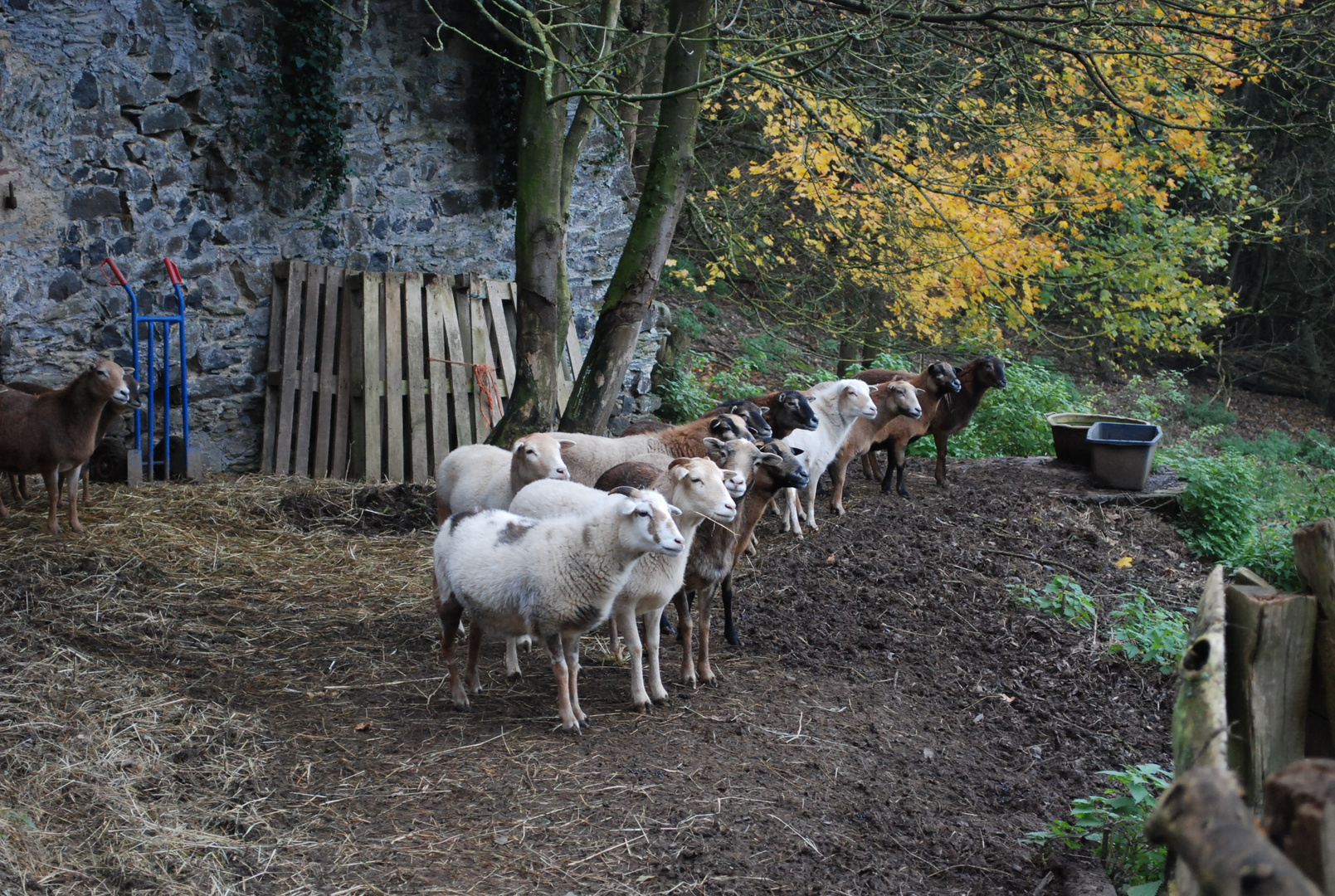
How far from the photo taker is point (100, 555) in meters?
7.14

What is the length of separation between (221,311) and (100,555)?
3.49 metres

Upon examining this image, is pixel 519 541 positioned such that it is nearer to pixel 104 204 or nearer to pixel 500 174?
pixel 104 204

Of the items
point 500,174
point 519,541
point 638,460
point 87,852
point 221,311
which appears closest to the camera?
point 87,852

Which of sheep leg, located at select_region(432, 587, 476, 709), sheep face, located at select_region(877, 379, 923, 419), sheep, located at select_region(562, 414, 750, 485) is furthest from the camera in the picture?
sheep face, located at select_region(877, 379, 923, 419)

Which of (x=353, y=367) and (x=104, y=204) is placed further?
(x=353, y=367)

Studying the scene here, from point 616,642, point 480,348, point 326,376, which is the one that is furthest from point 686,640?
point 326,376

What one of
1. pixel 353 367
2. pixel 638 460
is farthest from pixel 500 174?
pixel 638 460

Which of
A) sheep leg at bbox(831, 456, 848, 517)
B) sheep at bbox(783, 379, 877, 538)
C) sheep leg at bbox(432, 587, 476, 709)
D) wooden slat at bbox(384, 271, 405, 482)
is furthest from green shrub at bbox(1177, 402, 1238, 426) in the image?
sheep leg at bbox(432, 587, 476, 709)

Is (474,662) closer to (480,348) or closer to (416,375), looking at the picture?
(416,375)

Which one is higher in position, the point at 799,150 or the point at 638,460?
the point at 799,150

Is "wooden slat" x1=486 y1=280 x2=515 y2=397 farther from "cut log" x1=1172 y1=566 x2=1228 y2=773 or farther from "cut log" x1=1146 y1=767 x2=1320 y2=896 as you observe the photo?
"cut log" x1=1146 y1=767 x2=1320 y2=896

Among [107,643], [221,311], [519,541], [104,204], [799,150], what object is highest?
[799,150]

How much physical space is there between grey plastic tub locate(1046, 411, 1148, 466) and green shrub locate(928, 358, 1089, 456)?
1.25 meters

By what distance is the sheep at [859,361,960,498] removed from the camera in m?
10.2
